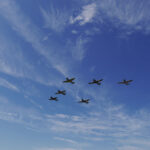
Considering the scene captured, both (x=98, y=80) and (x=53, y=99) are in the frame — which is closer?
(x=98, y=80)

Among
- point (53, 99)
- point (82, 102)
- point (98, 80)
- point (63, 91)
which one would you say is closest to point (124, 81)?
point (98, 80)

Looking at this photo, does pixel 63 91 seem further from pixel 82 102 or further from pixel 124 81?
pixel 124 81

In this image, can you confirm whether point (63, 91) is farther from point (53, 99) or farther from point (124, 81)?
point (124, 81)

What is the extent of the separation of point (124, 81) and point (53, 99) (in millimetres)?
37338

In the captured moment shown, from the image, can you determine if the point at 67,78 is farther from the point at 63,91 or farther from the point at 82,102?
the point at 82,102

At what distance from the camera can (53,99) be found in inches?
3986

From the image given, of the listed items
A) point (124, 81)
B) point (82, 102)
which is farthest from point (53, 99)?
point (124, 81)

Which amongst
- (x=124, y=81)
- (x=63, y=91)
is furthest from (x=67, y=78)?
(x=124, y=81)

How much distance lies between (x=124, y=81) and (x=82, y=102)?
2359 centimetres

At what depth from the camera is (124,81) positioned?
291ft

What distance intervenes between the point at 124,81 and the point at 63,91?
29.8 m

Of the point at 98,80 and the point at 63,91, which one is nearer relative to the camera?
the point at 98,80

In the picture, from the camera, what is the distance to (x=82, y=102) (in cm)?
9788

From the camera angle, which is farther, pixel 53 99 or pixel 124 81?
pixel 53 99
